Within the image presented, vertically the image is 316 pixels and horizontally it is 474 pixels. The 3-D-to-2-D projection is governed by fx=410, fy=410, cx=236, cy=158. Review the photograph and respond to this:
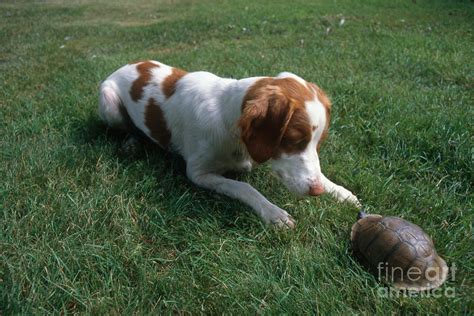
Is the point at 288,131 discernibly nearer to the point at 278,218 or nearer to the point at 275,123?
the point at 275,123

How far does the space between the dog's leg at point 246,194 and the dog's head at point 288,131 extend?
0.62ft

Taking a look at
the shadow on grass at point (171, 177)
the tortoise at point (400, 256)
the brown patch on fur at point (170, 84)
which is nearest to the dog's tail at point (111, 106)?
the shadow on grass at point (171, 177)

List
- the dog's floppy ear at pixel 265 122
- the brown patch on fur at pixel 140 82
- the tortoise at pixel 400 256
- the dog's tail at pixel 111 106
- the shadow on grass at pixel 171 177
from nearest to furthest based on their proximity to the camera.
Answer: the tortoise at pixel 400 256, the dog's floppy ear at pixel 265 122, the shadow on grass at pixel 171 177, the brown patch on fur at pixel 140 82, the dog's tail at pixel 111 106

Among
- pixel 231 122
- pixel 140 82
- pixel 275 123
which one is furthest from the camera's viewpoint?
pixel 140 82

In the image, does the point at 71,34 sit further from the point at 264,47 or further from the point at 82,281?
the point at 82,281

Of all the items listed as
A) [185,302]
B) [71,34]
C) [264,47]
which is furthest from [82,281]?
[71,34]

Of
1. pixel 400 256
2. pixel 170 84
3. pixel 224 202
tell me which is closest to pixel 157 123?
pixel 170 84

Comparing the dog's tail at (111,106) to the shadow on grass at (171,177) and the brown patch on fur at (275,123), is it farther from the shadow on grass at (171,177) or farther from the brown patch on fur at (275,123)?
the brown patch on fur at (275,123)

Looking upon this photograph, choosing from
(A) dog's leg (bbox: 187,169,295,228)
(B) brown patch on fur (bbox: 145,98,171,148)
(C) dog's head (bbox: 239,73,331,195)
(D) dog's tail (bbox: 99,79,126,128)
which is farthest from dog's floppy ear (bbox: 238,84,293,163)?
(D) dog's tail (bbox: 99,79,126,128)

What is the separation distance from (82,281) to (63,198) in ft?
2.65

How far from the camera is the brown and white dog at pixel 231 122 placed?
2.56 m

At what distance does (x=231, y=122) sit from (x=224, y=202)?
0.57 meters

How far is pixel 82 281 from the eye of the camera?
216cm

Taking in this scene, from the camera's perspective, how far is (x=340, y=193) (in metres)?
2.82
